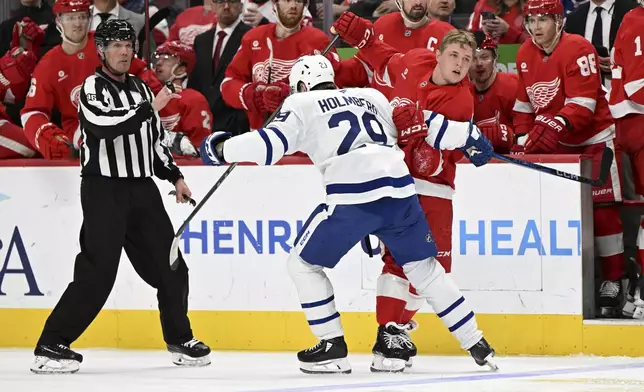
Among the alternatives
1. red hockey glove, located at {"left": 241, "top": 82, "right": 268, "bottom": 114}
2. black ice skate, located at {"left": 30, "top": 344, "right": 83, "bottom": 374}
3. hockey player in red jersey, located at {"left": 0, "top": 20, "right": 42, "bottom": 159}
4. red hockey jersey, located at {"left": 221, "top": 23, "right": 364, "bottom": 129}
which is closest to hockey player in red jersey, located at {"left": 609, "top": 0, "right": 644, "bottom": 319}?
red hockey jersey, located at {"left": 221, "top": 23, "right": 364, "bottom": 129}

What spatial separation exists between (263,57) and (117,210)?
1.26 metres

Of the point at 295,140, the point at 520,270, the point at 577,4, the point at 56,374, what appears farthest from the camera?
the point at 577,4

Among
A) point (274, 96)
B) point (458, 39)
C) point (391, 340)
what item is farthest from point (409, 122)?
point (274, 96)

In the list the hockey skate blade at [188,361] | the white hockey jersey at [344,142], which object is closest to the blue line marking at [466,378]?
the hockey skate blade at [188,361]

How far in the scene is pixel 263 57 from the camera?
608 centimetres

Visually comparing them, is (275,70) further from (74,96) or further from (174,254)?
(174,254)

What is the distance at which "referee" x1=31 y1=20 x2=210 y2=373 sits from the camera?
5137 mm

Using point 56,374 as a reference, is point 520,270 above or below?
above

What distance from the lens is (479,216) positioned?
5.50 m

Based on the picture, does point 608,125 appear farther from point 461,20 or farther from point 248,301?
point 248,301

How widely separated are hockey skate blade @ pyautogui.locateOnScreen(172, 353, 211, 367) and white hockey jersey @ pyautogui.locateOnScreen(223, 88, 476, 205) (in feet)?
3.23

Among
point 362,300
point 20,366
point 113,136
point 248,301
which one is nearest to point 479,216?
point 362,300

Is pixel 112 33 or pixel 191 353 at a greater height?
pixel 112 33

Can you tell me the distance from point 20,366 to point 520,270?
2.13 meters
